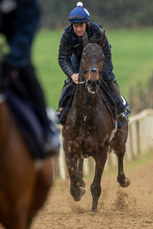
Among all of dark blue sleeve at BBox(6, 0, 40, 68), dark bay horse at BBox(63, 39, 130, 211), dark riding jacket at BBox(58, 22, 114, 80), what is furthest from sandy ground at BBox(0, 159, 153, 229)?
dark blue sleeve at BBox(6, 0, 40, 68)

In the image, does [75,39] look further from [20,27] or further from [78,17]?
[20,27]

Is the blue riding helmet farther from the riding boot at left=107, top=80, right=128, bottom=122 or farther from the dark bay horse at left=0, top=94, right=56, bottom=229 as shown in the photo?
the dark bay horse at left=0, top=94, right=56, bottom=229

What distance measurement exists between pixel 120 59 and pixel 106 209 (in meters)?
43.6

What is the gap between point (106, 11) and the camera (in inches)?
1203

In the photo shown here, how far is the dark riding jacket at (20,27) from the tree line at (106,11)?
10.3m

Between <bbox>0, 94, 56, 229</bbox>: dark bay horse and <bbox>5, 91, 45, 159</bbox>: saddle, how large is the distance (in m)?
0.04

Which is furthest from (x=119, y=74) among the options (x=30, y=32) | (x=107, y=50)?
(x=30, y=32)

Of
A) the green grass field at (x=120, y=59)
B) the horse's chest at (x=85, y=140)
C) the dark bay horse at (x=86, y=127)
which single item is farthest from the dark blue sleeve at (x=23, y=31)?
the green grass field at (x=120, y=59)

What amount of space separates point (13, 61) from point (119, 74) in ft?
127

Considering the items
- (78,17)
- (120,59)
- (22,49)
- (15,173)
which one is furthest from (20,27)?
(120,59)

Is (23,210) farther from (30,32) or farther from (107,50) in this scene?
(107,50)

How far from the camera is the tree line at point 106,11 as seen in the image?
25219 mm

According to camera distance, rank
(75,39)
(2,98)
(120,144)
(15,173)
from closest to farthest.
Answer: (2,98) < (15,173) < (75,39) < (120,144)

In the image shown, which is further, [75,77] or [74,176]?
[74,176]
